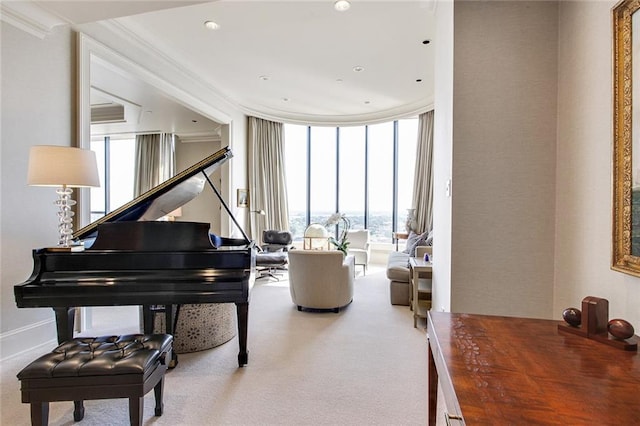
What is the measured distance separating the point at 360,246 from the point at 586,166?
4.99 metres

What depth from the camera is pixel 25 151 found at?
2734 millimetres

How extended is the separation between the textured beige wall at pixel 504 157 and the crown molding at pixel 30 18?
10.6 ft

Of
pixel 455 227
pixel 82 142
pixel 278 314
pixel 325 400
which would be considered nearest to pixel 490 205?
pixel 455 227

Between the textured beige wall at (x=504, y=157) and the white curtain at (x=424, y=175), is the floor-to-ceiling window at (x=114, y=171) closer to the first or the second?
the white curtain at (x=424, y=175)

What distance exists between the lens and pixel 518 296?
216 centimetres

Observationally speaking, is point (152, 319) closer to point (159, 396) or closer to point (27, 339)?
point (159, 396)

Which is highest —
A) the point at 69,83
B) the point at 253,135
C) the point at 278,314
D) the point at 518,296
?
the point at 253,135

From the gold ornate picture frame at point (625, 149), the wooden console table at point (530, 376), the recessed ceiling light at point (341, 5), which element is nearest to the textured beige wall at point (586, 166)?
the gold ornate picture frame at point (625, 149)

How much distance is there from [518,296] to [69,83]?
422 centimetres

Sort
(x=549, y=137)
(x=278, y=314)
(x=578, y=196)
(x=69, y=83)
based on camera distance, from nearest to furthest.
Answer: (x=578, y=196)
(x=549, y=137)
(x=69, y=83)
(x=278, y=314)

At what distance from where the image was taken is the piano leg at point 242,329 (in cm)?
238

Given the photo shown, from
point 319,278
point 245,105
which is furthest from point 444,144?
point 245,105

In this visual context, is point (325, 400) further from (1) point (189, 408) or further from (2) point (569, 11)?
(2) point (569, 11)

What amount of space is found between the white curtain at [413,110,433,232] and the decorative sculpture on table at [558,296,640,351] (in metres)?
5.23
